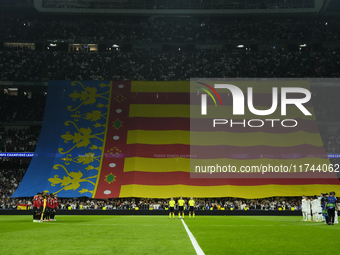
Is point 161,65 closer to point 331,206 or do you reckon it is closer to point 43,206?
point 43,206

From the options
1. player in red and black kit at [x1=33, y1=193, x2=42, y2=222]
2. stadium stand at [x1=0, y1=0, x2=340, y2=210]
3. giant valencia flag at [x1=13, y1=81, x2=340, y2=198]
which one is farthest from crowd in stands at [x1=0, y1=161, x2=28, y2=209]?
player in red and black kit at [x1=33, y1=193, x2=42, y2=222]

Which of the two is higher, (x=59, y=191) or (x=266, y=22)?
(x=266, y=22)

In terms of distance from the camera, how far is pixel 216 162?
45.9 m

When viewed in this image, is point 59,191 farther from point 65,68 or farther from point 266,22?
point 266,22

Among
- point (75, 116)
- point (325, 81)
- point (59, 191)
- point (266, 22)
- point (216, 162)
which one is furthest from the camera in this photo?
point (266, 22)

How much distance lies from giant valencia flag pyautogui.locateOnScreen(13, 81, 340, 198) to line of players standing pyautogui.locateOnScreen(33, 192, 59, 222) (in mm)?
15042

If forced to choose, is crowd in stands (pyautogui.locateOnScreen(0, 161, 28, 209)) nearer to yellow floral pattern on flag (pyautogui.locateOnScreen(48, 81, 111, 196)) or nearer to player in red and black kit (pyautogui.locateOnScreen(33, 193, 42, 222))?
yellow floral pattern on flag (pyautogui.locateOnScreen(48, 81, 111, 196))

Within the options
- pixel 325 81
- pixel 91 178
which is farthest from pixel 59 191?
pixel 325 81

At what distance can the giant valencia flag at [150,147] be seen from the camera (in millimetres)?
43688

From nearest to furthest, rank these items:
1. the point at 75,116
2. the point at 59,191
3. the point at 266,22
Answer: the point at 59,191 < the point at 75,116 < the point at 266,22

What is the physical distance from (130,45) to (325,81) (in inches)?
1192

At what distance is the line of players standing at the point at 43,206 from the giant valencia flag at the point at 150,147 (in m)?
15.0

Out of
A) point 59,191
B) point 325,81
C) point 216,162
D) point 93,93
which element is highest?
point 325,81

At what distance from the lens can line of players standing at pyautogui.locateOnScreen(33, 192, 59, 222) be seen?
2573 centimetres
